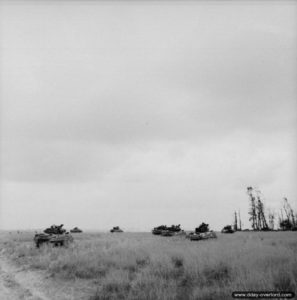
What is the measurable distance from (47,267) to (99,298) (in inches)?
234

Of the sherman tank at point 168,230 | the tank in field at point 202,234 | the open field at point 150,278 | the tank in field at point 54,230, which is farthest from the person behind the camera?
the sherman tank at point 168,230

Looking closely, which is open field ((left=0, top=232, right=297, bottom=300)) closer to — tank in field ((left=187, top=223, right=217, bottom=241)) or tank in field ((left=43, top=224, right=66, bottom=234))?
tank in field ((left=43, top=224, right=66, bottom=234))

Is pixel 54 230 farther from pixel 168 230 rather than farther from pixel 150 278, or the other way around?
pixel 150 278

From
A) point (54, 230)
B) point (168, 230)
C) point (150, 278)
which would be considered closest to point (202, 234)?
point (168, 230)

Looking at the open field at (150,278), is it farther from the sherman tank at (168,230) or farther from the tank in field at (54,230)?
the sherman tank at (168,230)

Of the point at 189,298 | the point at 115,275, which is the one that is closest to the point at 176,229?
the point at 115,275

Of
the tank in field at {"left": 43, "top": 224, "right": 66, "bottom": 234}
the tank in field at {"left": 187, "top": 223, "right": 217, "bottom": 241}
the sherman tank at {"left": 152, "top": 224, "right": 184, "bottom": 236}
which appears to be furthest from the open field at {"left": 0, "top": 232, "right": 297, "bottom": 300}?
the sherman tank at {"left": 152, "top": 224, "right": 184, "bottom": 236}

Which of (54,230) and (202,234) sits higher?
(54,230)

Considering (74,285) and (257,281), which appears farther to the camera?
(74,285)

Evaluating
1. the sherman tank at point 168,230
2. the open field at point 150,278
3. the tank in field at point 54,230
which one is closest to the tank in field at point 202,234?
the sherman tank at point 168,230

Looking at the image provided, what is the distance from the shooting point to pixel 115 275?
10.4m

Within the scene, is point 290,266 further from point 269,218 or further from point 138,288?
point 269,218

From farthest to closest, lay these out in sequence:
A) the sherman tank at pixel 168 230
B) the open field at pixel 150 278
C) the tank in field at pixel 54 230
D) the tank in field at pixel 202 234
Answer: the sherman tank at pixel 168 230 < the tank in field at pixel 202 234 < the tank in field at pixel 54 230 < the open field at pixel 150 278

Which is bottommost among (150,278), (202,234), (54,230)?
(150,278)
